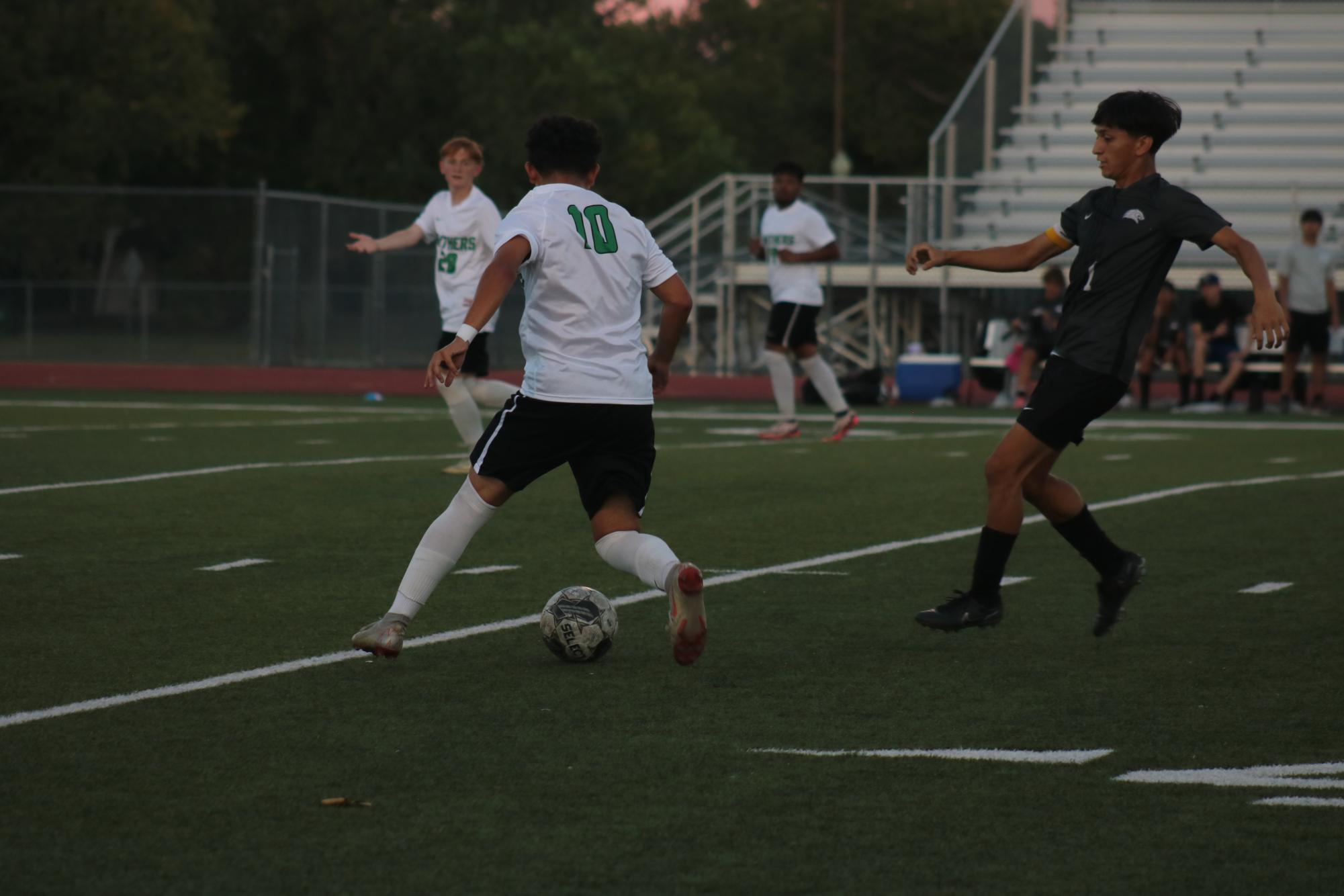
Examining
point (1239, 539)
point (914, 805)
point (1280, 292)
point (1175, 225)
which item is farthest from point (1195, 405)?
point (914, 805)

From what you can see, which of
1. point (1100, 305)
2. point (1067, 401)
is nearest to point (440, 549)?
point (1067, 401)

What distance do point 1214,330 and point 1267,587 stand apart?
50.3 ft

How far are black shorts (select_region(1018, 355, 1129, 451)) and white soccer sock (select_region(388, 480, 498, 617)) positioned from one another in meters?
1.90

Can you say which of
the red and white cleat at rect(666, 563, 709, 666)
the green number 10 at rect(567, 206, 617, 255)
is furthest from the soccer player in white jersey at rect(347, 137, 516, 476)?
the red and white cleat at rect(666, 563, 709, 666)

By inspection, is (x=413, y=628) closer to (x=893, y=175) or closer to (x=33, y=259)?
(x=33, y=259)

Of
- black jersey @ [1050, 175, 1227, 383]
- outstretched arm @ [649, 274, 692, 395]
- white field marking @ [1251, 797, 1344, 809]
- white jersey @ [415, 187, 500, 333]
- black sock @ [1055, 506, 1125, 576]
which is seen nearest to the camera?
white field marking @ [1251, 797, 1344, 809]

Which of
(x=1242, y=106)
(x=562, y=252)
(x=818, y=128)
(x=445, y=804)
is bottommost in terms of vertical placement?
(x=445, y=804)

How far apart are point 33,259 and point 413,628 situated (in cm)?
2577

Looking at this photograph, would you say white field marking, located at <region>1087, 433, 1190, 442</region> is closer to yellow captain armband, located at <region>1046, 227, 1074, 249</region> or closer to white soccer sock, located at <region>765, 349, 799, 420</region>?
white soccer sock, located at <region>765, 349, 799, 420</region>

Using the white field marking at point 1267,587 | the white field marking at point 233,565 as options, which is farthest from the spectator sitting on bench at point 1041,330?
the white field marking at point 233,565

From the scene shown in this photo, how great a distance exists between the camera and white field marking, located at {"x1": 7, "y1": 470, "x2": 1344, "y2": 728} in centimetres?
587

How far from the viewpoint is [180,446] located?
50.9ft

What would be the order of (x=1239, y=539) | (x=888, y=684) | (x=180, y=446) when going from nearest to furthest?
1. (x=888, y=684)
2. (x=1239, y=539)
3. (x=180, y=446)

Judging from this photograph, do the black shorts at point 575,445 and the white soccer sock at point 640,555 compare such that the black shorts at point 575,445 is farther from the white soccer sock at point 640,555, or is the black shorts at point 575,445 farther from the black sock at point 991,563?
A: the black sock at point 991,563
